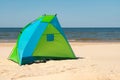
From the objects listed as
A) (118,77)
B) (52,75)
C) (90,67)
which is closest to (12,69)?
(52,75)

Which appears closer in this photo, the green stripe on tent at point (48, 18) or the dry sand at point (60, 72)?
the dry sand at point (60, 72)

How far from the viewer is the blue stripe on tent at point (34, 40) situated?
11.7 meters

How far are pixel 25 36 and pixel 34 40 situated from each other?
0.66 meters

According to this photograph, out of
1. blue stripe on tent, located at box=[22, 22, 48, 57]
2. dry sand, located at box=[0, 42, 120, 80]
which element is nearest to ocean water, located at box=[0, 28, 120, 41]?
blue stripe on tent, located at box=[22, 22, 48, 57]

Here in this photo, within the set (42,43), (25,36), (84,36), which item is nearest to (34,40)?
(42,43)

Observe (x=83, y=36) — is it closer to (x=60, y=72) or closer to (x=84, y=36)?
(x=84, y=36)

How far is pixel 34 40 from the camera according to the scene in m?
12.0

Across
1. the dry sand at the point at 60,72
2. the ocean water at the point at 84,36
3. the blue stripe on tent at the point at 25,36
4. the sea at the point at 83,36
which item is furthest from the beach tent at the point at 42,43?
the ocean water at the point at 84,36

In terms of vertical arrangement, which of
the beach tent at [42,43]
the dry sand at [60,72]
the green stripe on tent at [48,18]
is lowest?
the dry sand at [60,72]

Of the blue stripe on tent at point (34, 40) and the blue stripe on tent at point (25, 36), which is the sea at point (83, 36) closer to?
the blue stripe on tent at point (25, 36)

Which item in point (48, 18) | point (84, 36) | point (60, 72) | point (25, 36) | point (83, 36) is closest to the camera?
point (60, 72)

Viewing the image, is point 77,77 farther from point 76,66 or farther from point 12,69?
point 12,69

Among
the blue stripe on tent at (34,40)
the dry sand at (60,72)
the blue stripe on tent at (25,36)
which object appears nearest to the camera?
the dry sand at (60,72)

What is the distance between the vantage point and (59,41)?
12273 millimetres
